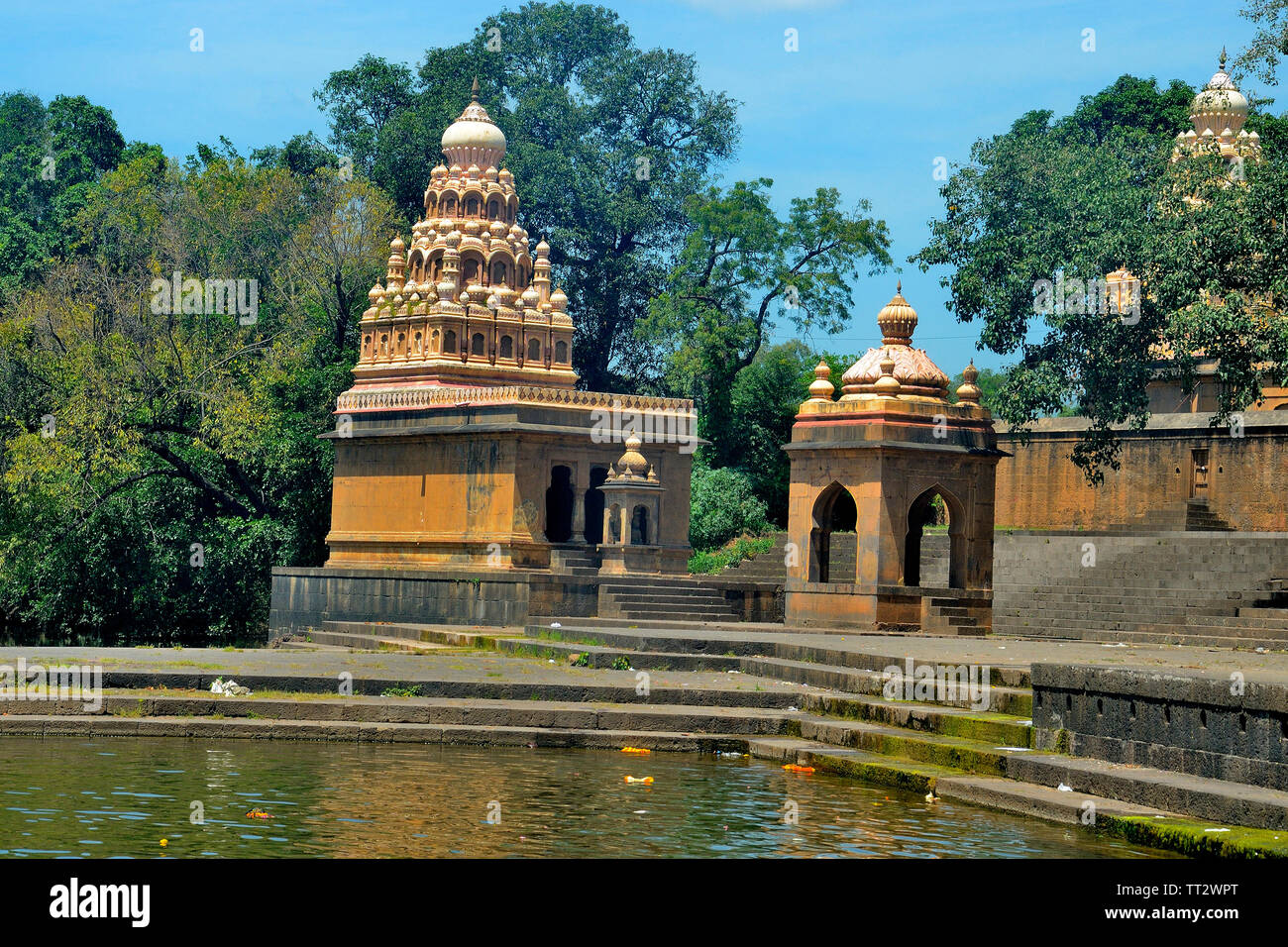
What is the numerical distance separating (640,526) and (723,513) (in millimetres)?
11475

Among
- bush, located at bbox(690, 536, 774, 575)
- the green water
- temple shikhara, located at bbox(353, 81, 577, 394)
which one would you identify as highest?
temple shikhara, located at bbox(353, 81, 577, 394)

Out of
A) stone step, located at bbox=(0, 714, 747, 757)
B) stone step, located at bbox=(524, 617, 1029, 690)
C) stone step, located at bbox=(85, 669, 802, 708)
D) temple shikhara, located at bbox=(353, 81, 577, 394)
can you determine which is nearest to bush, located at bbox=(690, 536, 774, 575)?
temple shikhara, located at bbox=(353, 81, 577, 394)

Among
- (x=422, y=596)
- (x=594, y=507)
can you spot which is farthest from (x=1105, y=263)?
(x=422, y=596)

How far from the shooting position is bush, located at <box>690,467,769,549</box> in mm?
46344

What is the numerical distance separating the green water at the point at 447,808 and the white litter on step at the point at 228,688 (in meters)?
1.44

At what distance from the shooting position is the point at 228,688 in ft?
56.4

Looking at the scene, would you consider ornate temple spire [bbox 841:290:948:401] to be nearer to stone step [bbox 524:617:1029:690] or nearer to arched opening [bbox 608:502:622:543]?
stone step [bbox 524:617:1029:690]

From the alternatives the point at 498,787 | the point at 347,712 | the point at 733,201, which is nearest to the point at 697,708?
the point at 347,712

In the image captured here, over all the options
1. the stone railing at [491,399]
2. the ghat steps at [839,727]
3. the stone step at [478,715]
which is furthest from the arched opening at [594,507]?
the stone step at [478,715]

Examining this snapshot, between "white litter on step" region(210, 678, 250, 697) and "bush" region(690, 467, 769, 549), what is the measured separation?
29.4 metres

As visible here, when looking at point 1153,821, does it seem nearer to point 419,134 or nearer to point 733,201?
point 733,201

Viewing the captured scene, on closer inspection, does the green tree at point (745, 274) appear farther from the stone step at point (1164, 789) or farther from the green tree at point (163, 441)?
the stone step at point (1164, 789)

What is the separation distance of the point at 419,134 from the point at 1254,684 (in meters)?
51.7

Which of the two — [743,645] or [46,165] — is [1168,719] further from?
[46,165]
